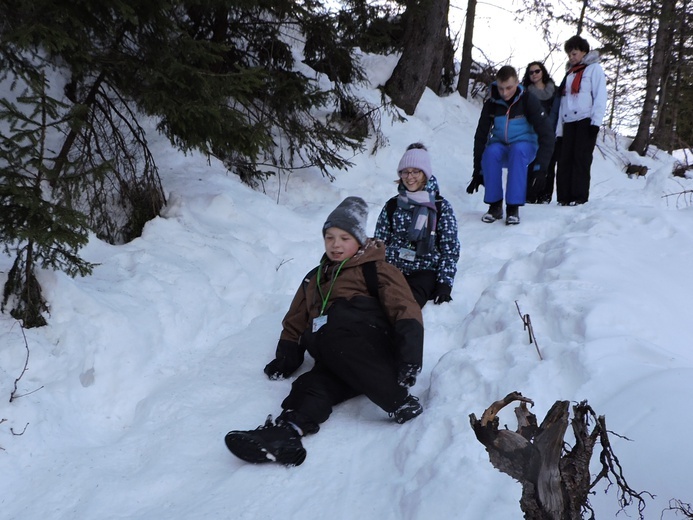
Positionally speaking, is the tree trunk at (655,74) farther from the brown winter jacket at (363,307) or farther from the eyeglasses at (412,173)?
the brown winter jacket at (363,307)

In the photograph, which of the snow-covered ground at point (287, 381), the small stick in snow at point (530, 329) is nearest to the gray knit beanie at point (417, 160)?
the snow-covered ground at point (287, 381)

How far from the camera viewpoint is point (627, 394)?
2500mm

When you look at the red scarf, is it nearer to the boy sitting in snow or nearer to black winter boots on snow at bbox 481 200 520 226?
black winter boots on snow at bbox 481 200 520 226

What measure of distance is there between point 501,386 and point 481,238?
337 centimetres

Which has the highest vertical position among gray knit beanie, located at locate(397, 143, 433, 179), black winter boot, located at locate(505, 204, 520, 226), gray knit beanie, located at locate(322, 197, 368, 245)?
gray knit beanie, located at locate(397, 143, 433, 179)

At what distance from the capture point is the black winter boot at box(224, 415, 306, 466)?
9.21ft

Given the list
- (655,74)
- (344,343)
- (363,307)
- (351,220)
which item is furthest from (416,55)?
(344,343)

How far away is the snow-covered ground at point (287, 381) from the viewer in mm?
2496

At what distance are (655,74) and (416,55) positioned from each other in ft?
22.5

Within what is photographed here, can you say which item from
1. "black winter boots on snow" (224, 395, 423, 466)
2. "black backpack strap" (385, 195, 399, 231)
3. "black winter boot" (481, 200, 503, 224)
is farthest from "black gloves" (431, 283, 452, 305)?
"black winter boot" (481, 200, 503, 224)

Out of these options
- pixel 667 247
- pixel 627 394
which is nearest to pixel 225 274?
pixel 627 394

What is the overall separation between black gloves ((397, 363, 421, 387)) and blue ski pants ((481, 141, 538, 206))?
3.85 meters

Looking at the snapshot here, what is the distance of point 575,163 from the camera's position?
7121 mm

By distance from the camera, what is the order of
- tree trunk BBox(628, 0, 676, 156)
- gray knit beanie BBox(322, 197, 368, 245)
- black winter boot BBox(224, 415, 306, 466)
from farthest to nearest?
1. tree trunk BBox(628, 0, 676, 156)
2. gray knit beanie BBox(322, 197, 368, 245)
3. black winter boot BBox(224, 415, 306, 466)
